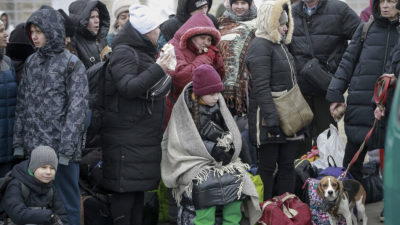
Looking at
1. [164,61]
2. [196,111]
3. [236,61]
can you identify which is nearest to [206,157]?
[196,111]

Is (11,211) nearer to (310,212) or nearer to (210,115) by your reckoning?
(210,115)

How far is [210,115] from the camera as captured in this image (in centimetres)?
682

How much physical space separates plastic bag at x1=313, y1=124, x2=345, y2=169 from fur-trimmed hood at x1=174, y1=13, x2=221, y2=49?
5.34ft

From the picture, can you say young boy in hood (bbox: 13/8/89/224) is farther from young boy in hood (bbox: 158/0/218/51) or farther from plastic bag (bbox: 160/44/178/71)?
young boy in hood (bbox: 158/0/218/51)

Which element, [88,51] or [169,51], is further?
[88,51]

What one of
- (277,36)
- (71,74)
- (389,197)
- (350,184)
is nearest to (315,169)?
(350,184)

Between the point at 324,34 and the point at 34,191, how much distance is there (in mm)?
3919

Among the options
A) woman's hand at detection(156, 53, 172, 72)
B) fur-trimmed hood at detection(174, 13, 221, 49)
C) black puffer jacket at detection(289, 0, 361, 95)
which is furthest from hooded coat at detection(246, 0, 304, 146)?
black puffer jacket at detection(289, 0, 361, 95)

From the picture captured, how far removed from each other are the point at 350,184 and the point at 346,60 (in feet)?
4.18

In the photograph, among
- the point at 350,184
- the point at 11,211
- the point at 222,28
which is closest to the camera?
the point at 11,211

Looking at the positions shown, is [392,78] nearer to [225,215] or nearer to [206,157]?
[206,157]

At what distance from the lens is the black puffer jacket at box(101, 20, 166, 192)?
6648mm

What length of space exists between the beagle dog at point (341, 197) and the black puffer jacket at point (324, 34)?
1.77 meters

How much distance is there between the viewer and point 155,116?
6.77m
